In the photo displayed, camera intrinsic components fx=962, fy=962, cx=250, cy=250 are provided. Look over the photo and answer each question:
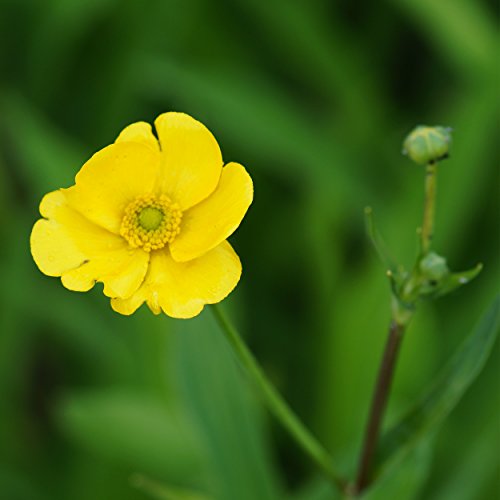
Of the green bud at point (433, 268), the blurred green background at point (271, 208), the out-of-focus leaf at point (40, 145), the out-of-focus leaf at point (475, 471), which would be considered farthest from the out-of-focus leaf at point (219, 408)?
the out-of-focus leaf at point (40, 145)

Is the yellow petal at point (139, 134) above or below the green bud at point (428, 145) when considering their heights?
below

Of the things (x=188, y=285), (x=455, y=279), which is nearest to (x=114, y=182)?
(x=188, y=285)

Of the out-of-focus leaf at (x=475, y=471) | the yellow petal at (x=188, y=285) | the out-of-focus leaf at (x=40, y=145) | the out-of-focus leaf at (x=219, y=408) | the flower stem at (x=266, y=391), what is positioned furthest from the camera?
the out-of-focus leaf at (x=40, y=145)

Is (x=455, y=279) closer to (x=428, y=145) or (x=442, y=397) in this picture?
(x=428, y=145)

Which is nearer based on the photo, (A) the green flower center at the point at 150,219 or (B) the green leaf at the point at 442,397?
(A) the green flower center at the point at 150,219

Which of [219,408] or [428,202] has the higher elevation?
[428,202]

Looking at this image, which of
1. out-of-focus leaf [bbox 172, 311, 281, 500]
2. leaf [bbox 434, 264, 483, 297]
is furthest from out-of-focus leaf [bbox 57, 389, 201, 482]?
leaf [bbox 434, 264, 483, 297]

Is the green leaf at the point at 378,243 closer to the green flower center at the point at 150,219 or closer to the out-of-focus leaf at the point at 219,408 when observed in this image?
the green flower center at the point at 150,219
